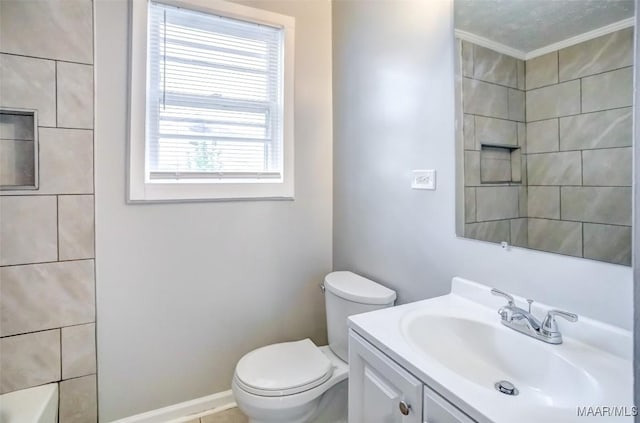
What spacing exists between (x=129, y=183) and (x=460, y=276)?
A: 1563mm

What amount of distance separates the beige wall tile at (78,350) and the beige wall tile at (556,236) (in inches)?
75.4

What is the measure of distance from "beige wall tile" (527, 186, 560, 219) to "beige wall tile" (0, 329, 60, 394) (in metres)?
2.04

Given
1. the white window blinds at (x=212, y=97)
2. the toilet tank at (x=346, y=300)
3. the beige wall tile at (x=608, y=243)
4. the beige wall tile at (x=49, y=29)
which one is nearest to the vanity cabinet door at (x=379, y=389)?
the toilet tank at (x=346, y=300)

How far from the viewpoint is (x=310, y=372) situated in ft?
5.06

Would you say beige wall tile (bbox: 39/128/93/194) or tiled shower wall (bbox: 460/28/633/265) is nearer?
tiled shower wall (bbox: 460/28/633/265)

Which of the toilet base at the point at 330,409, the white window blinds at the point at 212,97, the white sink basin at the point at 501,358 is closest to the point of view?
the white sink basin at the point at 501,358

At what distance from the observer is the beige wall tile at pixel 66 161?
Answer: 5.01 feet

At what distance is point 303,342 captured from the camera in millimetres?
1825

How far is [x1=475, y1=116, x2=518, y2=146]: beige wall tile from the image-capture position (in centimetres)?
118

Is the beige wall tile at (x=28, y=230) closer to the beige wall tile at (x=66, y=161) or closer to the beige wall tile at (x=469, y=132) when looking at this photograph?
the beige wall tile at (x=66, y=161)

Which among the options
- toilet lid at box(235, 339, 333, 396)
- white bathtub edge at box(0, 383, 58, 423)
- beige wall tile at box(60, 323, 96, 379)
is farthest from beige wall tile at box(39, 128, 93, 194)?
toilet lid at box(235, 339, 333, 396)

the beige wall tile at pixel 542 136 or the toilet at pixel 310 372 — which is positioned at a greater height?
the beige wall tile at pixel 542 136

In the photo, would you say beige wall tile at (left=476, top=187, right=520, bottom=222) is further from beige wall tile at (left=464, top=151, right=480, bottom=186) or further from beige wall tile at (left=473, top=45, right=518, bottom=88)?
beige wall tile at (left=473, top=45, right=518, bottom=88)

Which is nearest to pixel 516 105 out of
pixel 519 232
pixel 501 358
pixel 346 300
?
pixel 519 232
